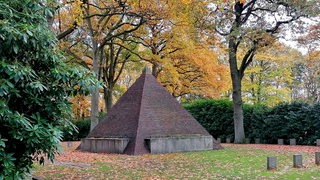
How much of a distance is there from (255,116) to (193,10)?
895 centimetres

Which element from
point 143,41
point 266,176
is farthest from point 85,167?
point 143,41

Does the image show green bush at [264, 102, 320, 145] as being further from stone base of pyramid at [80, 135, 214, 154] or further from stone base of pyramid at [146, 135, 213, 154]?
stone base of pyramid at [146, 135, 213, 154]

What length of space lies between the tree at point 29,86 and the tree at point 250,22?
14420mm

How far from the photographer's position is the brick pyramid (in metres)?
16.0

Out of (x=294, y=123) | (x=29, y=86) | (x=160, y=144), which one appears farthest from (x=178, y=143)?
(x=29, y=86)

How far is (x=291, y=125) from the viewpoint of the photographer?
21.1m

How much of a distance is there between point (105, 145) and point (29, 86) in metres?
11.9

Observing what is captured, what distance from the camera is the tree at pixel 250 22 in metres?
19.1

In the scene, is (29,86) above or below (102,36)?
below

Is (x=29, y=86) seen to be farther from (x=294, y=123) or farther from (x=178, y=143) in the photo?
(x=294, y=123)

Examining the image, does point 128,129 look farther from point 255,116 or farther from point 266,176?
point 255,116

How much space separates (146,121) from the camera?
16.6 m

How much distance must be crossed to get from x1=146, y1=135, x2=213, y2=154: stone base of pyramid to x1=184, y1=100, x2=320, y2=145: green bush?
6766mm

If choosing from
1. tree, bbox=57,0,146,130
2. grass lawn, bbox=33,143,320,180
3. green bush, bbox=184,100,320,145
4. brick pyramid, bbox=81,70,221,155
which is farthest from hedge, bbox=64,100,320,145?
grass lawn, bbox=33,143,320,180
